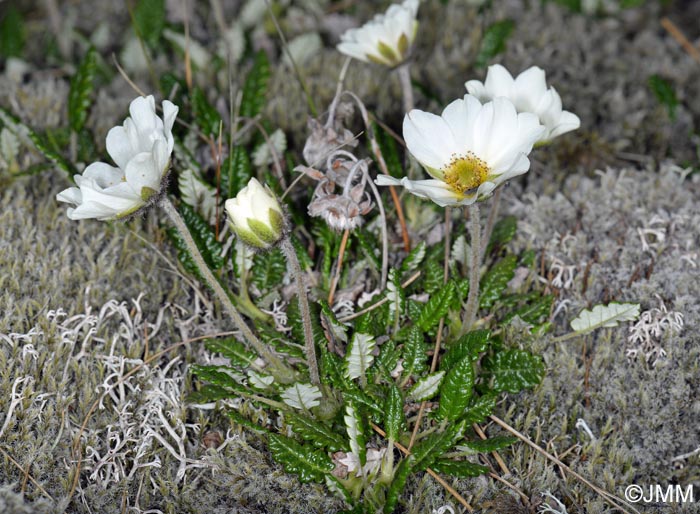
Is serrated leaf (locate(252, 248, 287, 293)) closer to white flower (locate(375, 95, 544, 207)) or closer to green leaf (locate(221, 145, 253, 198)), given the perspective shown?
green leaf (locate(221, 145, 253, 198))

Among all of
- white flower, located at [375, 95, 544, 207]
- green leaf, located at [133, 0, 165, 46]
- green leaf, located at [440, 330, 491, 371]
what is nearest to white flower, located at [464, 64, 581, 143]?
white flower, located at [375, 95, 544, 207]

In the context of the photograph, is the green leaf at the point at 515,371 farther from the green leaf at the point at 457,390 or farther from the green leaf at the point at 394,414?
the green leaf at the point at 394,414

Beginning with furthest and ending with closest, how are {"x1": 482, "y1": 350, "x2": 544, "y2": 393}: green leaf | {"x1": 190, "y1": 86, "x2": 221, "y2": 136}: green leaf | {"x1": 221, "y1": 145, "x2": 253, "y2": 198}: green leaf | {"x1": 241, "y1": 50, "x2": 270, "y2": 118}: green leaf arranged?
1. {"x1": 241, "y1": 50, "x2": 270, "y2": 118}: green leaf
2. {"x1": 190, "y1": 86, "x2": 221, "y2": 136}: green leaf
3. {"x1": 221, "y1": 145, "x2": 253, "y2": 198}: green leaf
4. {"x1": 482, "y1": 350, "x2": 544, "y2": 393}: green leaf

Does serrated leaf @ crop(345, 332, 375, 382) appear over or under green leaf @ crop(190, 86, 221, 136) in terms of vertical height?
under

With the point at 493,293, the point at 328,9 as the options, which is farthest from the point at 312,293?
the point at 328,9

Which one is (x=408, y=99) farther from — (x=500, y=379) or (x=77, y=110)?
(x=77, y=110)

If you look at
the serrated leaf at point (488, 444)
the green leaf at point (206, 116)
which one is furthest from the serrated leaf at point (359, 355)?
the green leaf at point (206, 116)

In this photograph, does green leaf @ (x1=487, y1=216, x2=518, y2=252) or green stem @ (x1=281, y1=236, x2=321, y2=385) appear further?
green leaf @ (x1=487, y1=216, x2=518, y2=252)

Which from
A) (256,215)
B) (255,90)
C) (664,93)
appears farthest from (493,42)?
(256,215)
